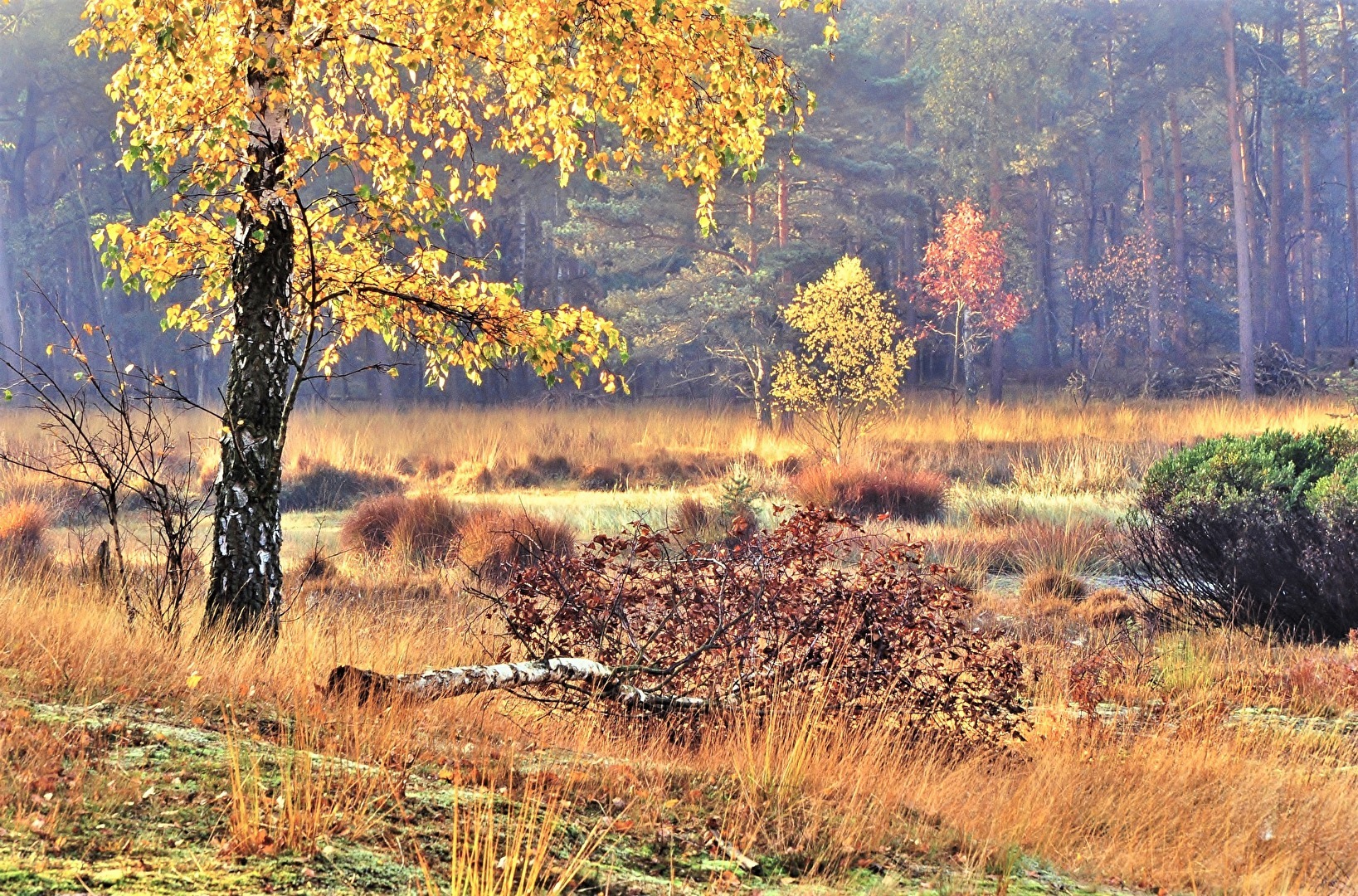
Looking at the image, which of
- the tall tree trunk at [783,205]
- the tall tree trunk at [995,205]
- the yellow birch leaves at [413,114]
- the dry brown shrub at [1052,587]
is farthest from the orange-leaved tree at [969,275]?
the yellow birch leaves at [413,114]

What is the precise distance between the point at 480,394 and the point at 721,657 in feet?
101

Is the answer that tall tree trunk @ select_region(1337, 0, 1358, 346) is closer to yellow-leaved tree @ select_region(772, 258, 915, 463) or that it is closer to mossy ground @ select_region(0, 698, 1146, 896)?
yellow-leaved tree @ select_region(772, 258, 915, 463)

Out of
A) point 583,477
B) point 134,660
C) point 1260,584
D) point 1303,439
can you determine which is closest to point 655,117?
point 134,660

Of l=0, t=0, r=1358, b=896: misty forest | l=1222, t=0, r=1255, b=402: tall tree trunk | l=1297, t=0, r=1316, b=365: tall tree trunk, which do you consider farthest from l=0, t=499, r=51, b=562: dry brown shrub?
l=1297, t=0, r=1316, b=365: tall tree trunk

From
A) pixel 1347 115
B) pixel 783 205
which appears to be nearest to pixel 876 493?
pixel 783 205

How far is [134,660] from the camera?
207 inches

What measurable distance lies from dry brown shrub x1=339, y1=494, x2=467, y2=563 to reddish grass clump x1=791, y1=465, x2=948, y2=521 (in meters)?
4.44

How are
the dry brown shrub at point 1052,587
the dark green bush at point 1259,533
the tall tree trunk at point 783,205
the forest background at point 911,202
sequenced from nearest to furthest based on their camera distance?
1. the dark green bush at point 1259,533
2. the dry brown shrub at point 1052,587
3. the tall tree trunk at point 783,205
4. the forest background at point 911,202

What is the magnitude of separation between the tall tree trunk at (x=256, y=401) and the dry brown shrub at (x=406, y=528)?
5.80 m

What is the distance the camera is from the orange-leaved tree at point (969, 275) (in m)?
32.3

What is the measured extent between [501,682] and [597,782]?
84 cm

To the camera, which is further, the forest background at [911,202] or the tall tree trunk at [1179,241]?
the tall tree trunk at [1179,241]

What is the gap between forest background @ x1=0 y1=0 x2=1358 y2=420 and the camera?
1219 inches

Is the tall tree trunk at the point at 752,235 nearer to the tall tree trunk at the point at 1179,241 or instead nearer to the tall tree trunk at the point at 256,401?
the tall tree trunk at the point at 1179,241
